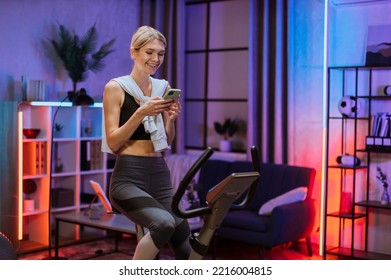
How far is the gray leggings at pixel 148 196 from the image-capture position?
8.84 ft

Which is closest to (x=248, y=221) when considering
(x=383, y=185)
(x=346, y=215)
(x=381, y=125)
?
(x=346, y=215)

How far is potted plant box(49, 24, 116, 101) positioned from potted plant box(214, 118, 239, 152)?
3.78ft

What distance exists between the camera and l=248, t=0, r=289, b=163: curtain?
5406mm

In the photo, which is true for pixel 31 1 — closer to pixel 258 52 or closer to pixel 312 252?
pixel 258 52

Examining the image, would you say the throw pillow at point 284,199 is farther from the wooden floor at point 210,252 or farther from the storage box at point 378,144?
the storage box at point 378,144

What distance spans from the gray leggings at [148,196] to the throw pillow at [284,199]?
83.2 inches

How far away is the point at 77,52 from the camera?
543cm

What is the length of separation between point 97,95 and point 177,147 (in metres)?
0.90

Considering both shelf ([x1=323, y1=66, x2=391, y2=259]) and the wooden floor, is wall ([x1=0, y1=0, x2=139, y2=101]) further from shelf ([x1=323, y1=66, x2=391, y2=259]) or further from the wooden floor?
shelf ([x1=323, y1=66, x2=391, y2=259])

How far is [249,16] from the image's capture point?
5.59 metres

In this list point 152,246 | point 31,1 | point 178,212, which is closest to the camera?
point 178,212

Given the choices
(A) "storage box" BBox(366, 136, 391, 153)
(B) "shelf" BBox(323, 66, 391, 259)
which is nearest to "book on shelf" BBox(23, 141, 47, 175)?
(B) "shelf" BBox(323, 66, 391, 259)

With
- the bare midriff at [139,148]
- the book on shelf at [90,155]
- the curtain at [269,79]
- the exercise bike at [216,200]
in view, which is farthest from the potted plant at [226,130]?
the exercise bike at [216,200]
